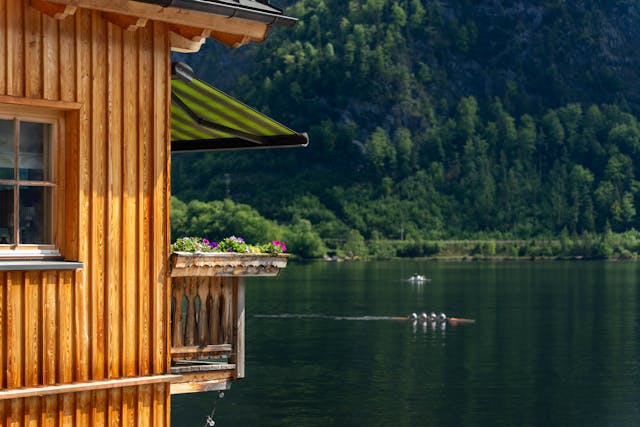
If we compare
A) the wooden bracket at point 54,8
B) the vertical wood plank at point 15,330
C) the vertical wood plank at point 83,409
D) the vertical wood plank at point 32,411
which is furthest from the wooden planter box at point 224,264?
the wooden bracket at point 54,8

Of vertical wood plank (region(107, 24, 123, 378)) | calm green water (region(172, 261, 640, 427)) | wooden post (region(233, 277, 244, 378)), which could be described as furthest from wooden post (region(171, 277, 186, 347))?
calm green water (region(172, 261, 640, 427))

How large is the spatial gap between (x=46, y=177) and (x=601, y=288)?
120753mm

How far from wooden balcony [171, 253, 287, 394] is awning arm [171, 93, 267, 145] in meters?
1.26

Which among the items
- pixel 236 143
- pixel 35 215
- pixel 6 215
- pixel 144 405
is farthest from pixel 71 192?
pixel 236 143

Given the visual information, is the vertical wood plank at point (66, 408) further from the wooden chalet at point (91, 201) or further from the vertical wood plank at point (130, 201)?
the vertical wood plank at point (130, 201)

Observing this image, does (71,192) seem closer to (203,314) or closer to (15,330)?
(15,330)

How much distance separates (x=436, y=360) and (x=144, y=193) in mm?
61956

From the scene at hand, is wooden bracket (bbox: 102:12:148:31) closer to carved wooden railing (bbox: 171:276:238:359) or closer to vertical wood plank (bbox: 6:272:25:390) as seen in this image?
vertical wood plank (bbox: 6:272:25:390)

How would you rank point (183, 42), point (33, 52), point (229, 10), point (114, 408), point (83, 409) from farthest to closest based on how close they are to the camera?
point (183, 42)
point (229, 10)
point (114, 408)
point (83, 409)
point (33, 52)

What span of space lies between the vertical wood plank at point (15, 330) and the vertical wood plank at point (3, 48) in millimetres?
1392

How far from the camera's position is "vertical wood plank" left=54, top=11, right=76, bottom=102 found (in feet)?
33.8

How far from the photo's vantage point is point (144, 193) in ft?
35.8

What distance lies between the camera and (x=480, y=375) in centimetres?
6588

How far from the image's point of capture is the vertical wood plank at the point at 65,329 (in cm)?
1026
